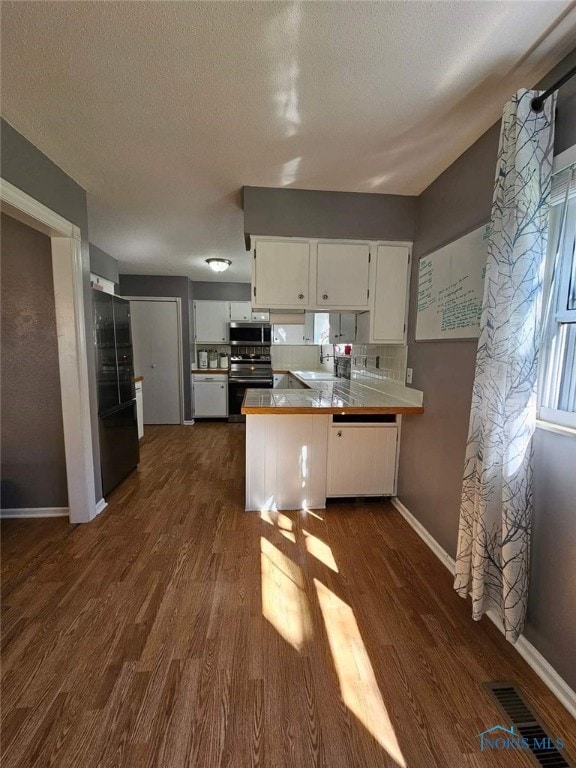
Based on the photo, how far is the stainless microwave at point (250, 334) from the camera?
535 centimetres

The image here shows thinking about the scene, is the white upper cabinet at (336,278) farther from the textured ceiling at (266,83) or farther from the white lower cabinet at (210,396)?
the white lower cabinet at (210,396)

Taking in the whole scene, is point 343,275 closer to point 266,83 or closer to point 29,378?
point 266,83

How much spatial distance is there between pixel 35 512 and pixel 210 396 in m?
3.05

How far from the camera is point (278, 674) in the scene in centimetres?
126

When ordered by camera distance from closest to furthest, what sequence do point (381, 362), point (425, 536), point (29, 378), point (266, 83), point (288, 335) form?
point (266, 83), point (425, 536), point (29, 378), point (381, 362), point (288, 335)

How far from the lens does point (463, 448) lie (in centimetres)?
183

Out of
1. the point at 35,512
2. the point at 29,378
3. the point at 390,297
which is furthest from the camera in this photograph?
the point at 390,297

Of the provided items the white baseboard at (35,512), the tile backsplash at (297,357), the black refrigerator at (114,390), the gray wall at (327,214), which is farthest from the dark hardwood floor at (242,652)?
the tile backsplash at (297,357)

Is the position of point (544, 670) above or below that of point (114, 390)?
below

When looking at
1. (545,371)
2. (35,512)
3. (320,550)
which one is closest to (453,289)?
(545,371)

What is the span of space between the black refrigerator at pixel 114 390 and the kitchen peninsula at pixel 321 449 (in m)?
1.26

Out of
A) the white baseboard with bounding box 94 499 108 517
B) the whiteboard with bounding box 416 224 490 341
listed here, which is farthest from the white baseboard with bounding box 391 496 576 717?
the white baseboard with bounding box 94 499 108 517

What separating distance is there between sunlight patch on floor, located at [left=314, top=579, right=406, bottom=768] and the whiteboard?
1613mm

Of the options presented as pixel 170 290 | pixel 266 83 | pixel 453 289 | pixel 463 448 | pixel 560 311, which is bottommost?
pixel 463 448
